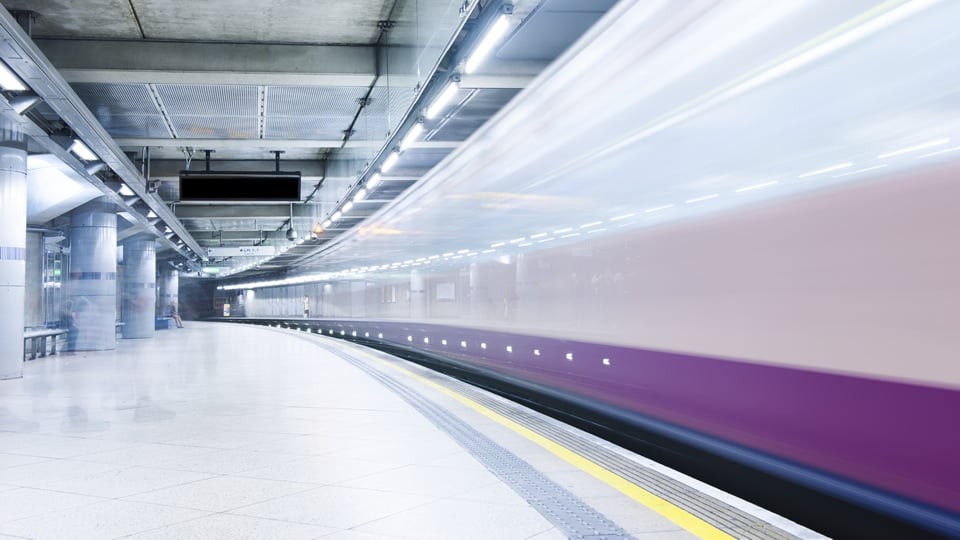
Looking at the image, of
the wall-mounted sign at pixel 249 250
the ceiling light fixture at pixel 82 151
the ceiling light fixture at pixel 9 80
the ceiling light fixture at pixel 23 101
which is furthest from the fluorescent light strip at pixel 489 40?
the wall-mounted sign at pixel 249 250

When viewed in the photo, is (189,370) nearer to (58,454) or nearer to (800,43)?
(58,454)

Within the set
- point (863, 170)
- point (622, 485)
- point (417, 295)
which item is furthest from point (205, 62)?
point (863, 170)

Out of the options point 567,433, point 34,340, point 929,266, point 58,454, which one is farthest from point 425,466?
point 34,340

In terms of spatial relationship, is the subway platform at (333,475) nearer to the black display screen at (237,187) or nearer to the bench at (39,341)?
the black display screen at (237,187)

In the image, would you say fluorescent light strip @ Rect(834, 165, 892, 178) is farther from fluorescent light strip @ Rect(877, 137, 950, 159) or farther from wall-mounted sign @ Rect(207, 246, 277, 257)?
wall-mounted sign @ Rect(207, 246, 277, 257)

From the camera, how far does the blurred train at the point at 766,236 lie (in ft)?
8.88

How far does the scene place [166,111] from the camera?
12820 millimetres

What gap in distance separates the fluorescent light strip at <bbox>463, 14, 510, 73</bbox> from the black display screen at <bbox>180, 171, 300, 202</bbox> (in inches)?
340

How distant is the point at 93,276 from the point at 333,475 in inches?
729

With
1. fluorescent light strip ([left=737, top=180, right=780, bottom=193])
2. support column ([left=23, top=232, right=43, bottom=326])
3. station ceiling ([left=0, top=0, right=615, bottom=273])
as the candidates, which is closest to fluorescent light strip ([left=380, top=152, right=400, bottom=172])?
Answer: station ceiling ([left=0, top=0, right=615, bottom=273])

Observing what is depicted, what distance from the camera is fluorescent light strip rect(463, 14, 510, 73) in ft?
20.1

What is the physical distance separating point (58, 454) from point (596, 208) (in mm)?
4317

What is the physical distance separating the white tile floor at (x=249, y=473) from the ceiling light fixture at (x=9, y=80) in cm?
377

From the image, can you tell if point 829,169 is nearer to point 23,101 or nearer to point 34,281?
point 23,101
